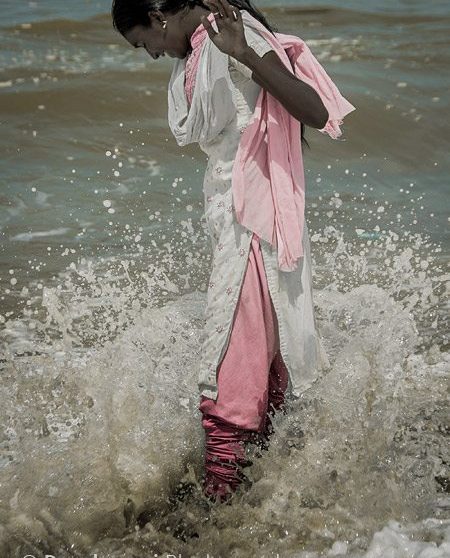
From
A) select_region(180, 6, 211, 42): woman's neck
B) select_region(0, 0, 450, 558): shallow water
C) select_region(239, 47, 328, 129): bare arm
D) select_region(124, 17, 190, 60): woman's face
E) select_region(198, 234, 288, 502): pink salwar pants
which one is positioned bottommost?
select_region(0, 0, 450, 558): shallow water

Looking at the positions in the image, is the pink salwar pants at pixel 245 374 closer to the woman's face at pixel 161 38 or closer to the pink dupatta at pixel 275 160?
the pink dupatta at pixel 275 160

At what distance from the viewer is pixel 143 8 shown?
332cm

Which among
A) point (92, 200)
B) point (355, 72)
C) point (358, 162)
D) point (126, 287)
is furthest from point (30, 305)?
point (355, 72)

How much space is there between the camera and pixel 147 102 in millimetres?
9367

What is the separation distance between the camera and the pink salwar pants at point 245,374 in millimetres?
3416

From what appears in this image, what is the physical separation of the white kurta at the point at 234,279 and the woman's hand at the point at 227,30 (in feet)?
0.66

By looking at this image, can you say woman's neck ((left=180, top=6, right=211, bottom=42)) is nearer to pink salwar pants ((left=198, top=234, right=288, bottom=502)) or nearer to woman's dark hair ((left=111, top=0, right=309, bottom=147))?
woman's dark hair ((left=111, top=0, right=309, bottom=147))

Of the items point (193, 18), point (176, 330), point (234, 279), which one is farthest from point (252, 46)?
point (176, 330)

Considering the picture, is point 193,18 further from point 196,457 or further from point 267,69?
point 196,457

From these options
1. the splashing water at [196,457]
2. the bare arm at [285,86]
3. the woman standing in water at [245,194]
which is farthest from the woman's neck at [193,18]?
the splashing water at [196,457]

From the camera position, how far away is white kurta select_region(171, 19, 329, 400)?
3.38 metres

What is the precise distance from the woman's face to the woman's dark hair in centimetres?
2

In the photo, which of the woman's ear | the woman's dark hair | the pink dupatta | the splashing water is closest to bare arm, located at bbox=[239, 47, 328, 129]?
the pink dupatta

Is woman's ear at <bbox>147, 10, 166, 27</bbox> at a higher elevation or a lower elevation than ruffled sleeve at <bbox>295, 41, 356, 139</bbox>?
higher
